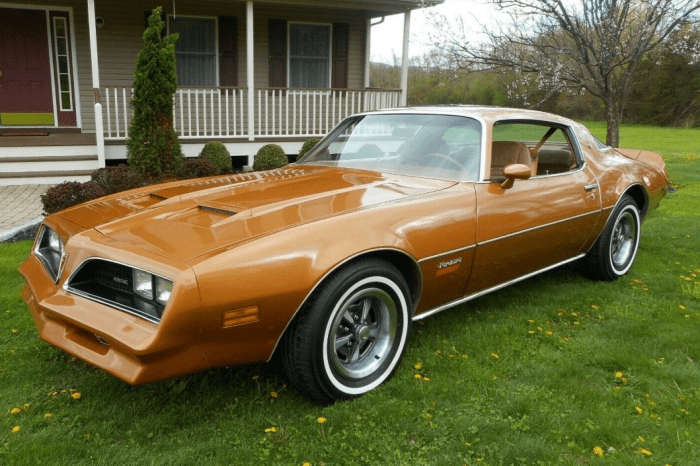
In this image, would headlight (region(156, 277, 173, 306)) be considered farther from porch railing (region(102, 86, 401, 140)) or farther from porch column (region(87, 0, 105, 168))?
porch railing (region(102, 86, 401, 140))

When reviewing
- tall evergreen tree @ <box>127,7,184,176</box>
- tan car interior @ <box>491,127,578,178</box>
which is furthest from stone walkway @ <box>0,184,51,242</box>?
tan car interior @ <box>491,127,578,178</box>

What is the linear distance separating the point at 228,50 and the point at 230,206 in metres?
9.45

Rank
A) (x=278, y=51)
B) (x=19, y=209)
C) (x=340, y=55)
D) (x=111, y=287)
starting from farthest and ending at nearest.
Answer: (x=340, y=55) < (x=278, y=51) < (x=19, y=209) < (x=111, y=287)

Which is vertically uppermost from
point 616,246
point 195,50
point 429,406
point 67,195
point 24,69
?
point 195,50

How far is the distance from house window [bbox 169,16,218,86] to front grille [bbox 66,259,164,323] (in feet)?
31.6

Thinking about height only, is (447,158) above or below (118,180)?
above

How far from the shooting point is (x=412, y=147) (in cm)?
394

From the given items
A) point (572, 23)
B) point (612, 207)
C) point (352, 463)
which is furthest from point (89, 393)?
point (572, 23)

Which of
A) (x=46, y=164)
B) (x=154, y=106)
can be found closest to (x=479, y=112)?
(x=154, y=106)

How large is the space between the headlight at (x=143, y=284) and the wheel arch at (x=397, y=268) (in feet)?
1.95

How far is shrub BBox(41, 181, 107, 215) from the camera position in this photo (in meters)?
6.13

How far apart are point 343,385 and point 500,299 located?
2015 millimetres

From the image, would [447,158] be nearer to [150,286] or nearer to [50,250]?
[150,286]

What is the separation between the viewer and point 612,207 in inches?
186
